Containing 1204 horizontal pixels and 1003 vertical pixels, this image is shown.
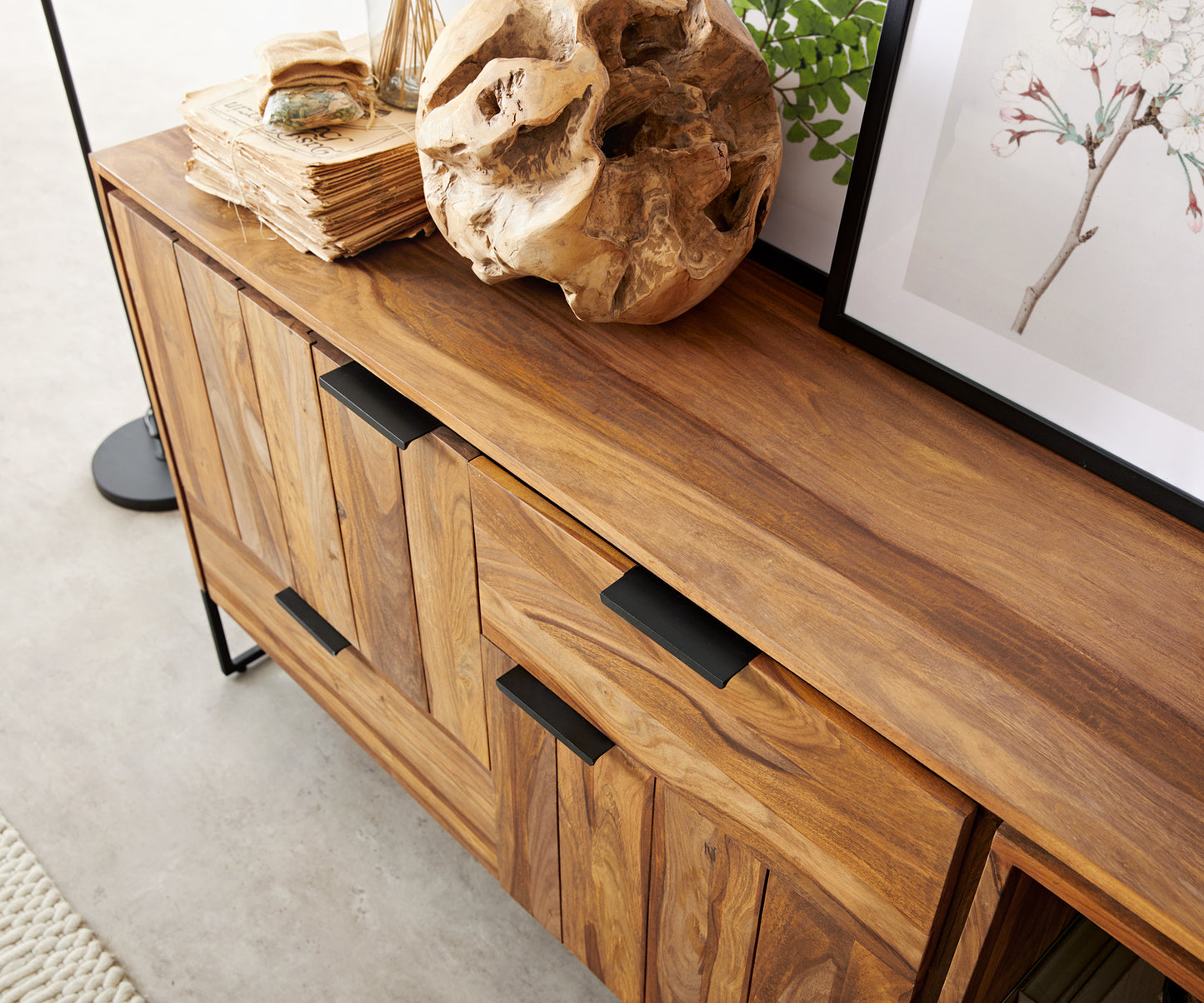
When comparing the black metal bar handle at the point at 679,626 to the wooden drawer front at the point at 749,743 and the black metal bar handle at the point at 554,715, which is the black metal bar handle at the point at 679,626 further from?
the black metal bar handle at the point at 554,715

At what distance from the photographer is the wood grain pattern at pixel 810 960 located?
0.80 meters

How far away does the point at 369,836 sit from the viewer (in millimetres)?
1559

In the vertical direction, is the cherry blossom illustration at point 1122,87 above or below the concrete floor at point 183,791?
above

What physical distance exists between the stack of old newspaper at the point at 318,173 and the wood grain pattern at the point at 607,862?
21.2 inches

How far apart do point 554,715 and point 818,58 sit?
0.65 m

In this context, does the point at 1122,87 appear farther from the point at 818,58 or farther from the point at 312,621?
the point at 312,621

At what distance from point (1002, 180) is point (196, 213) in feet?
A: 2.60

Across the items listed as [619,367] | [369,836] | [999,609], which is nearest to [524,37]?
[619,367]

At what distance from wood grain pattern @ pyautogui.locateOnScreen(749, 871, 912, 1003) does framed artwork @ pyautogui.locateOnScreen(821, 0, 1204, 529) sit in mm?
409

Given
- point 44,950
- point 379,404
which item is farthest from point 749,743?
point 44,950

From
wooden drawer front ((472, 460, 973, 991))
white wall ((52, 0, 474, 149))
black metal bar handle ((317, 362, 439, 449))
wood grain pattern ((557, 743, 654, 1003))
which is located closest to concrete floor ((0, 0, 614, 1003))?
wood grain pattern ((557, 743, 654, 1003))

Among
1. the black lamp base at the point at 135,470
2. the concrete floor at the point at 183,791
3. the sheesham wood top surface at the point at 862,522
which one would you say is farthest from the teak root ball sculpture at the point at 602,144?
the black lamp base at the point at 135,470

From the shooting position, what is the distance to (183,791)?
1601 mm

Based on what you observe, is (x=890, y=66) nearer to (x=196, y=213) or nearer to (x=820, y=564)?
(x=820, y=564)
